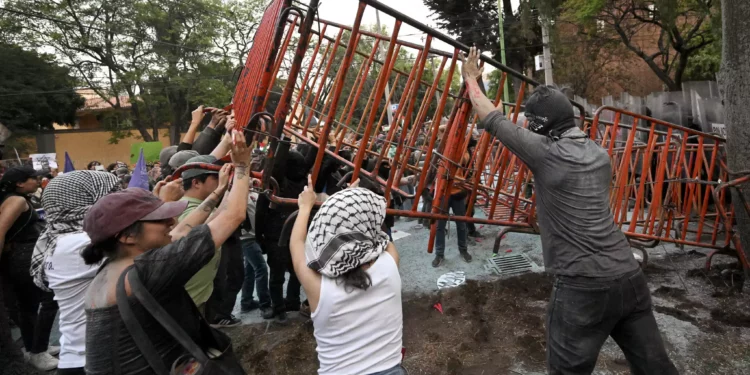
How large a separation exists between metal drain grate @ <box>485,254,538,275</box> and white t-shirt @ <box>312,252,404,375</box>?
3380 mm

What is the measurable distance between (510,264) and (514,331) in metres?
1.51

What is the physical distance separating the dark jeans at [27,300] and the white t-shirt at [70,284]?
5.67 ft

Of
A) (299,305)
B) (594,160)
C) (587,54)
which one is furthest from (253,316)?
(587,54)

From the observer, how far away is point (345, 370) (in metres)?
1.53

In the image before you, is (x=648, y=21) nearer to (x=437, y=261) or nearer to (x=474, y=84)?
(x=437, y=261)

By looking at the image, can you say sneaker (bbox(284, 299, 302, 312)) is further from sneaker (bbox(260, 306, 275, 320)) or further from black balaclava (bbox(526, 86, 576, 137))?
black balaclava (bbox(526, 86, 576, 137))

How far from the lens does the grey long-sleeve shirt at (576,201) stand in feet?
6.16

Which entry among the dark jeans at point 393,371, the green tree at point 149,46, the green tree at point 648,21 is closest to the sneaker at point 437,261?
the dark jeans at point 393,371

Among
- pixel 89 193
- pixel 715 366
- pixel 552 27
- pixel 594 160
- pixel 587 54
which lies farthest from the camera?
pixel 587 54

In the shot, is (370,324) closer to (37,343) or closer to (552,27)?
(37,343)

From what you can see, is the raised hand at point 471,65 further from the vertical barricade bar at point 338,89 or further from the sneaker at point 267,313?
the sneaker at point 267,313

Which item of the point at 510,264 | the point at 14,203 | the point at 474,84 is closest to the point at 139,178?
the point at 14,203

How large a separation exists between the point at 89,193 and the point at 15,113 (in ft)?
82.0

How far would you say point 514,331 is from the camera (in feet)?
11.1
